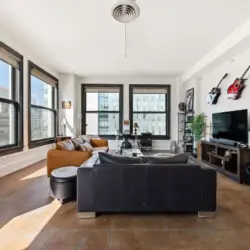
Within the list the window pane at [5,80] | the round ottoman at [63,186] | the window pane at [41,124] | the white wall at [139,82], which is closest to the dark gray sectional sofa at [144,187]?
the round ottoman at [63,186]

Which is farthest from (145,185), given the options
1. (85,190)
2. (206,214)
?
(206,214)

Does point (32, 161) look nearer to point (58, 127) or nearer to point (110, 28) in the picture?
point (58, 127)

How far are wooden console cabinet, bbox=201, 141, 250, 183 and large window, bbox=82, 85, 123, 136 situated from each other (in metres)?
3.49

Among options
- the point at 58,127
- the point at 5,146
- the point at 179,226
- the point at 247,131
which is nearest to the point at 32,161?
the point at 5,146

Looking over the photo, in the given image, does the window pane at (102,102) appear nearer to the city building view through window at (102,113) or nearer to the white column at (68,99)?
the city building view through window at (102,113)

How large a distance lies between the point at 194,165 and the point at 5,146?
371cm

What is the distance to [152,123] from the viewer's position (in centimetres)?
830

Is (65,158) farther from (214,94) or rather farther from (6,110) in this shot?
(214,94)

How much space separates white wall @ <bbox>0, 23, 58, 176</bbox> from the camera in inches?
173

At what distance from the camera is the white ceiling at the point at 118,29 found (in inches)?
128

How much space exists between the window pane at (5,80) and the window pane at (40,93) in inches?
41.4

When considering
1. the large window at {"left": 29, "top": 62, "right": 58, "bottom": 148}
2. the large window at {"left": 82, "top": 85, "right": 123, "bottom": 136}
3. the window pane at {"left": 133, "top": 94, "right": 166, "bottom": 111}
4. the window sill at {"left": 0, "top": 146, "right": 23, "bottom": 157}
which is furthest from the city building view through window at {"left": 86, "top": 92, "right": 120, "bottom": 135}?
the window sill at {"left": 0, "top": 146, "right": 23, "bottom": 157}

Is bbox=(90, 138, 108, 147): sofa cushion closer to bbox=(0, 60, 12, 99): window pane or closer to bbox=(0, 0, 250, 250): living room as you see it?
bbox=(0, 0, 250, 250): living room

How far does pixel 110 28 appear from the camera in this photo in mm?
3990
